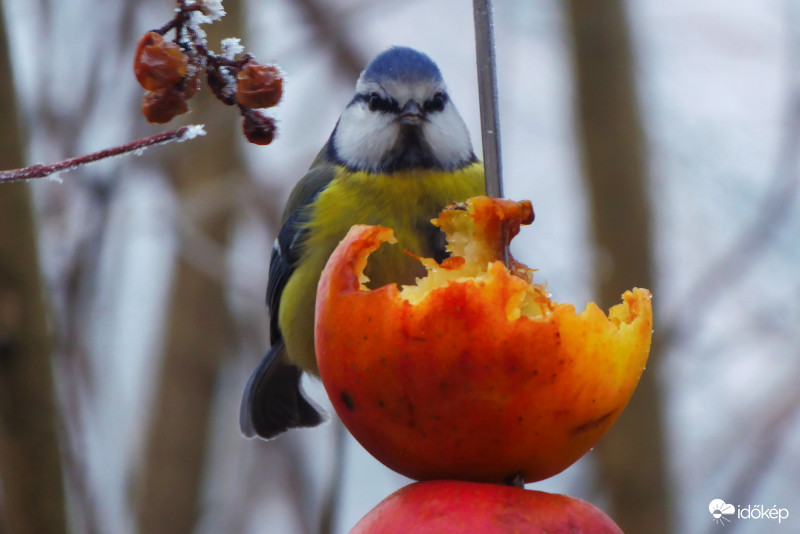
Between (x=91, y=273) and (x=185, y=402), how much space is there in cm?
94

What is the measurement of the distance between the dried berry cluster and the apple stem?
0.40 metres

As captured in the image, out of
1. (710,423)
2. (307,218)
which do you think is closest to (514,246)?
(307,218)

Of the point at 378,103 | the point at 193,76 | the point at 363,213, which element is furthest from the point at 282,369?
the point at 193,76

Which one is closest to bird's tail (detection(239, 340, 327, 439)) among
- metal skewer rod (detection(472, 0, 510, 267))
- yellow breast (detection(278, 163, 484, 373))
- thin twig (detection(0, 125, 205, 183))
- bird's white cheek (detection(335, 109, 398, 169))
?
yellow breast (detection(278, 163, 484, 373))

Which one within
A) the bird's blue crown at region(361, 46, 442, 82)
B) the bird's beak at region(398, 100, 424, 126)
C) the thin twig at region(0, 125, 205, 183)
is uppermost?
the bird's blue crown at region(361, 46, 442, 82)

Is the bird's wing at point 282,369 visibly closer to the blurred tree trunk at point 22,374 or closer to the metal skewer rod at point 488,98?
the blurred tree trunk at point 22,374

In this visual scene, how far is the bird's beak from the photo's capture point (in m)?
1.70

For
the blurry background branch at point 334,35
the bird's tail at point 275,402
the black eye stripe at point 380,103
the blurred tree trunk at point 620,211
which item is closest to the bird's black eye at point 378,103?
the black eye stripe at point 380,103

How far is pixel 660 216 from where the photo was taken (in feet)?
9.26

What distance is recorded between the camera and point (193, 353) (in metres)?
2.62

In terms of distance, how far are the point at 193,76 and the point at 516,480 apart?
0.50 metres

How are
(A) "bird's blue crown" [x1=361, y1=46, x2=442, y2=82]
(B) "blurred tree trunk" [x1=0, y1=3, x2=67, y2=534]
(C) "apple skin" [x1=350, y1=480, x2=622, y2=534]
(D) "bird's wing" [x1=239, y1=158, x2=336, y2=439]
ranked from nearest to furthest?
(C) "apple skin" [x1=350, y1=480, x2=622, y2=534] → (B) "blurred tree trunk" [x1=0, y1=3, x2=67, y2=534] → (A) "bird's blue crown" [x1=361, y1=46, x2=442, y2=82] → (D) "bird's wing" [x1=239, y1=158, x2=336, y2=439]

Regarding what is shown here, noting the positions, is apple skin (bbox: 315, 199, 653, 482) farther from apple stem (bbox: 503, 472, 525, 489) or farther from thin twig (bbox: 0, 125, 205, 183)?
thin twig (bbox: 0, 125, 205, 183)

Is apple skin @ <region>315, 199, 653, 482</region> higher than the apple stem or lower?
higher
